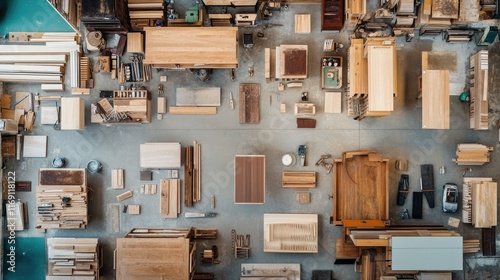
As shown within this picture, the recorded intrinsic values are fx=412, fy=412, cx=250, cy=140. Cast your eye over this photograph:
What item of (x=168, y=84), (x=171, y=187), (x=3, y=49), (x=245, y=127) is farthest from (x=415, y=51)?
(x=3, y=49)

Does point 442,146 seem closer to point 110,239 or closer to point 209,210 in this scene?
point 209,210

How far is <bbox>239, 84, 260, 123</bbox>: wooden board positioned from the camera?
7090mm

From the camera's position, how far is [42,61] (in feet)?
23.0

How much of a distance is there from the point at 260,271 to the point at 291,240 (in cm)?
80

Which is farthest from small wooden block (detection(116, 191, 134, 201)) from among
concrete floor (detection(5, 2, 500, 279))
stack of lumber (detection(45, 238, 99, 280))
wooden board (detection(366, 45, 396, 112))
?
wooden board (detection(366, 45, 396, 112))

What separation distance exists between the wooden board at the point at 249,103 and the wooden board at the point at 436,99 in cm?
269

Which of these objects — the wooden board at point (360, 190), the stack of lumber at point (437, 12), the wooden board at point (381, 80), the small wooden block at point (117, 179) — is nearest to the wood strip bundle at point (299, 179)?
the wooden board at point (360, 190)

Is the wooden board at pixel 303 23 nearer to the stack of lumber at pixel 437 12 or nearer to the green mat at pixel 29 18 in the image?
the stack of lumber at pixel 437 12

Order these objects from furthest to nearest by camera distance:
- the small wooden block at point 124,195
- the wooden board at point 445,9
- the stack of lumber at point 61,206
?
the small wooden block at point 124,195
the stack of lumber at point 61,206
the wooden board at point 445,9

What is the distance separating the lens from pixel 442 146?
708 centimetres

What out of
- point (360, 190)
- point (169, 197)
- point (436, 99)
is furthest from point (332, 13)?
point (169, 197)

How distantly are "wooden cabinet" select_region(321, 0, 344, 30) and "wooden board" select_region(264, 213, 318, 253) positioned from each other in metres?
3.21

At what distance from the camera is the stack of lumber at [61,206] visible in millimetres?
6859

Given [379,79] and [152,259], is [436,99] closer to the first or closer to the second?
[379,79]
